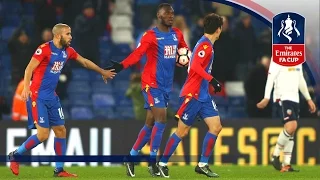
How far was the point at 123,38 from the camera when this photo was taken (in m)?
22.1

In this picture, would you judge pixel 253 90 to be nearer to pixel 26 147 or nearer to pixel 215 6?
pixel 215 6

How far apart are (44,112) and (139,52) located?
1274 mm

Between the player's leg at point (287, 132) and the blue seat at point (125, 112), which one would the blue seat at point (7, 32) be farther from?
the player's leg at point (287, 132)

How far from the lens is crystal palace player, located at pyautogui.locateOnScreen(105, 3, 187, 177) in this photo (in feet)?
47.3

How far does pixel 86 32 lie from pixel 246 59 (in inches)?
110

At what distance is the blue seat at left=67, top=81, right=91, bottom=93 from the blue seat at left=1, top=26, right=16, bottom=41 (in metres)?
1.54

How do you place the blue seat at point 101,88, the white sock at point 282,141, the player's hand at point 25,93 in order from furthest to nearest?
the blue seat at point 101,88
the white sock at point 282,141
the player's hand at point 25,93

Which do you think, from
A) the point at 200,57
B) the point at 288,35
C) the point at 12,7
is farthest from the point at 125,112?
the point at 200,57

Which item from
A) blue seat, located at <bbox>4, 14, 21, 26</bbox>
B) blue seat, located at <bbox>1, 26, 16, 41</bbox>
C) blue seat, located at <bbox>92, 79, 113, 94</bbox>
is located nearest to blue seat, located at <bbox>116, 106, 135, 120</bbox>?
blue seat, located at <bbox>92, 79, 113, 94</bbox>

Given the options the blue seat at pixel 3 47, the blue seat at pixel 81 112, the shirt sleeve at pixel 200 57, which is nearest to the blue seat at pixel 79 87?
the blue seat at pixel 81 112

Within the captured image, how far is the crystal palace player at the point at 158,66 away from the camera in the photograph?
14.4m

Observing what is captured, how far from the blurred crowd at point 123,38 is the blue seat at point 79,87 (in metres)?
0.12

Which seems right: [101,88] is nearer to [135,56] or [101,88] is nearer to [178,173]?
[178,173]

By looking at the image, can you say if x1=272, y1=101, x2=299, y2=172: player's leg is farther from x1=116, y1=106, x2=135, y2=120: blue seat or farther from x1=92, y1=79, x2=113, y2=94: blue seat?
x1=92, y1=79, x2=113, y2=94: blue seat
